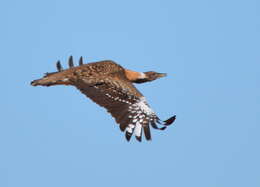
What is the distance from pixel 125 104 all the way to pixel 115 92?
45cm

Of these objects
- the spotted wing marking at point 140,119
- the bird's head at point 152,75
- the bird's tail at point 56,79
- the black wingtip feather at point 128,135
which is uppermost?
the bird's head at point 152,75

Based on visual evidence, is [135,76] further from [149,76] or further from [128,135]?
[128,135]

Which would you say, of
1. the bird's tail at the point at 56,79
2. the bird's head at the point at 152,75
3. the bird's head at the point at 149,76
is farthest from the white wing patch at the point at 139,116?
the bird's head at the point at 152,75

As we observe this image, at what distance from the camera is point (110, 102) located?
Answer: 1484cm

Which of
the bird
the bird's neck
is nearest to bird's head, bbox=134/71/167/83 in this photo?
the bird's neck

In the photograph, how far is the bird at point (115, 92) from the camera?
14211 mm

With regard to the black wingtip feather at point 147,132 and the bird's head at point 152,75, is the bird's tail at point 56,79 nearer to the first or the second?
the black wingtip feather at point 147,132

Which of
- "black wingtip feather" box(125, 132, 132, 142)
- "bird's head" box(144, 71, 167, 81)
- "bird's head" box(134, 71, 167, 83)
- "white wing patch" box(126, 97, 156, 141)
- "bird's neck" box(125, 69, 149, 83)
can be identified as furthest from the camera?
"bird's head" box(144, 71, 167, 81)

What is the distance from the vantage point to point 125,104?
48.8 ft

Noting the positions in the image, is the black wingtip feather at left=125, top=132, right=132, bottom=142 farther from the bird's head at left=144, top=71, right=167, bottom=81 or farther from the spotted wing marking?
the bird's head at left=144, top=71, right=167, bottom=81

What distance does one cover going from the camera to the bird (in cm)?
1421

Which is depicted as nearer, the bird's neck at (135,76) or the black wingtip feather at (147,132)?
the black wingtip feather at (147,132)

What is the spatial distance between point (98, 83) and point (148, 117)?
1610 millimetres

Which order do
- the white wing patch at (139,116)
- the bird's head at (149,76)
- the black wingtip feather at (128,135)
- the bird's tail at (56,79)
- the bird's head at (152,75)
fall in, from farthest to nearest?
the bird's head at (152,75)
the bird's head at (149,76)
the bird's tail at (56,79)
the white wing patch at (139,116)
the black wingtip feather at (128,135)
